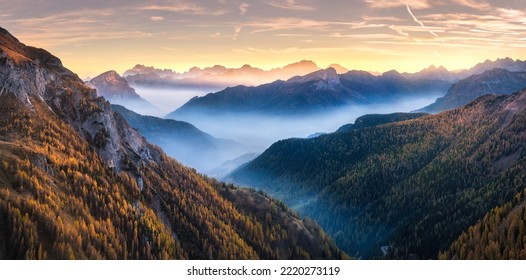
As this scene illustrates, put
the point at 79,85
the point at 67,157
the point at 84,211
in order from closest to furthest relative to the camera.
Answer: the point at 84,211 < the point at 67,157 < the point at 79,85

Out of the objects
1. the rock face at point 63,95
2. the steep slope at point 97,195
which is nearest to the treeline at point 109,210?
the steep slope at point 97,195

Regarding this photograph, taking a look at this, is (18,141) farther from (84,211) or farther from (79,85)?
(79,85)

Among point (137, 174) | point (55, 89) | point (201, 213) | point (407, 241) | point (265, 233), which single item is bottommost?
point (407, 241)

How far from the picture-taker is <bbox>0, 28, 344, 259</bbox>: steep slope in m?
58.7

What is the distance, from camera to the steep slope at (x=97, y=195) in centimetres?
A: 5872

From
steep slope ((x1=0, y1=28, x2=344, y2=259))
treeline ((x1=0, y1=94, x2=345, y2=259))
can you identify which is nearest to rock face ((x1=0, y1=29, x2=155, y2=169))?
A: steep slope ((x1=0, y1=28, x2=344, y2=259))

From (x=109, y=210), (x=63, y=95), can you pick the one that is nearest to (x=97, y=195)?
(x=109, y=210)

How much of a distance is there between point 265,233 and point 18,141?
7125 centimetres

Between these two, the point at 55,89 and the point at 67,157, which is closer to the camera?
the point at 67,157

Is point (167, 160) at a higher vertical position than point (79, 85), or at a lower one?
lower

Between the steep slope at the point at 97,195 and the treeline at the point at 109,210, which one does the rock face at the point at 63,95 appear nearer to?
the steep slope at the point at 97,195
